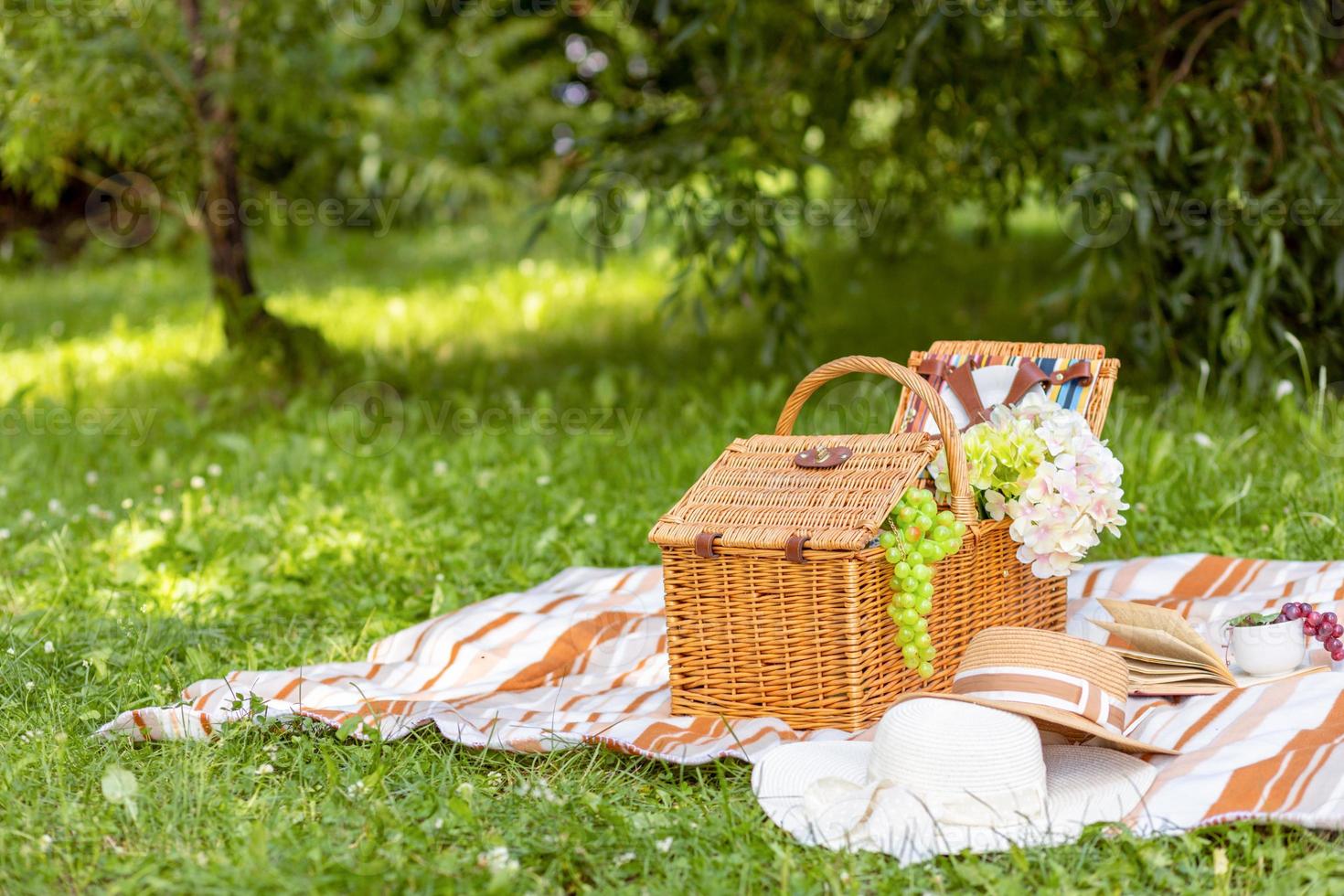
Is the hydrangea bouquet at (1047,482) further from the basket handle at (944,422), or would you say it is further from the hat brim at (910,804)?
the hat brim at (910,804)

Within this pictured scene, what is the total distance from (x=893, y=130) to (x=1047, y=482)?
333 centimetres

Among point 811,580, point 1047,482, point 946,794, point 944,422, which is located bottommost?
point 946,794

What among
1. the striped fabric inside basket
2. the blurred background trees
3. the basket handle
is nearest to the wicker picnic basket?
the basket handle

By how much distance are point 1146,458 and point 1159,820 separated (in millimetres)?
1902

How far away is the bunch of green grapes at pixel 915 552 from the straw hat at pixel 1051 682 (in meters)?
0.13

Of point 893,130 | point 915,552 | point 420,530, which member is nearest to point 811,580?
point 915,552

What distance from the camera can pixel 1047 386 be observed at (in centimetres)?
292

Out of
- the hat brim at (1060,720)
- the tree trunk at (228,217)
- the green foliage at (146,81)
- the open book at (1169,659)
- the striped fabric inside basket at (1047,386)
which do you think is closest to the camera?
the hat brim at (1060,720)

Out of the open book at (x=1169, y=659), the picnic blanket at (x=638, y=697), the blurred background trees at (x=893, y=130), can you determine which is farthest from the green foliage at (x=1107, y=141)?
the open book at (x=1169, y=659)

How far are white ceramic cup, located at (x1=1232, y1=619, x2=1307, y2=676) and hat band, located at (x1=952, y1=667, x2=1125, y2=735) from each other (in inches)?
18.7

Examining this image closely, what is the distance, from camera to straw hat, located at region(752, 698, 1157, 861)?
1.96 m

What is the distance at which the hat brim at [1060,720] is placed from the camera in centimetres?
204

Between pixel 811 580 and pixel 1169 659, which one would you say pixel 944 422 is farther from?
pixel 1169 659

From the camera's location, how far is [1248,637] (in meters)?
2.48
